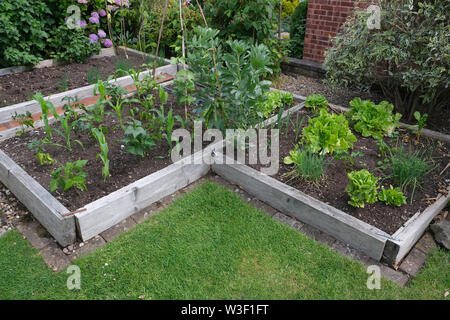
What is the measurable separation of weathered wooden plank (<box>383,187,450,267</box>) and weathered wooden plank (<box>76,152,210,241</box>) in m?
1.74

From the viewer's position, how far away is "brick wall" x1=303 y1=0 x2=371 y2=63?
18.2ft

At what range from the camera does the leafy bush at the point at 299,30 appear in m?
6.39

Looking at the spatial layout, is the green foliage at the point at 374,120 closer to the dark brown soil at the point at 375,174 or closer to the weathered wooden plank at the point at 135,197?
the dark brown soil at the point at 375,174

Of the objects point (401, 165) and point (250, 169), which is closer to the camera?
point (401, 165)

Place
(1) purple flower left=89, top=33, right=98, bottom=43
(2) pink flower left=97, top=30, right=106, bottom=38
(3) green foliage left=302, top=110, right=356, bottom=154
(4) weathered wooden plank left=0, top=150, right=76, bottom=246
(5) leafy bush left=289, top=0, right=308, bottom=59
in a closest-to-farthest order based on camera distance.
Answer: (4) weathered wooden plank left=0, top=150, right=76, bottom=246
(3) green foliage left=302, top=110, right=356, bottom=154
(1) purple flower left=89, top=33, right=98, bottom=43
(2) pink flower left=97, top=30, right=106, bottom=38
(5) leafy bush left=289, top=0, right=308, bottom=59

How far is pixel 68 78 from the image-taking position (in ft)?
16.2

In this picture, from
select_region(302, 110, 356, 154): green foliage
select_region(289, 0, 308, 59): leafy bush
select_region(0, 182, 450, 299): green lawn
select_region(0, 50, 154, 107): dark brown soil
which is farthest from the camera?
select_region(289, 0, 308, 59): leafy bush

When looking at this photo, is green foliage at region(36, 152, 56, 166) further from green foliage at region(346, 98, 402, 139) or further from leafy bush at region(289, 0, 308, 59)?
leafy bush at region(289, 0, 308, 59)

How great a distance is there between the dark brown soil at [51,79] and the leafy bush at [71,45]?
12 centimetres

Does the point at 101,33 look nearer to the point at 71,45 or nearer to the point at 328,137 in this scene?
the point at 71,45

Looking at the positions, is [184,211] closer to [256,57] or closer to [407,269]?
[256,57]

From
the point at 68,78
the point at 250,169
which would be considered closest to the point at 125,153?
the point at 250,169

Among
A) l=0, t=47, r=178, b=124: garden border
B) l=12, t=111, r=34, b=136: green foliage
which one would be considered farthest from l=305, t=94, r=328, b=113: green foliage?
l=12, t=111, r=34, b=136: green foliage

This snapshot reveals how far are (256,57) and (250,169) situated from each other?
3.20 feet
